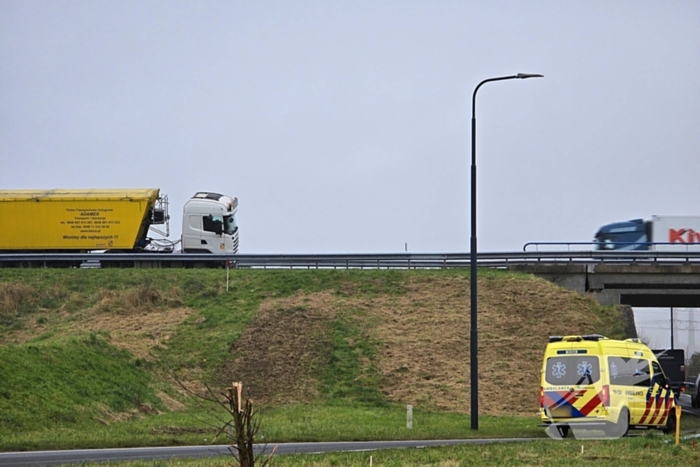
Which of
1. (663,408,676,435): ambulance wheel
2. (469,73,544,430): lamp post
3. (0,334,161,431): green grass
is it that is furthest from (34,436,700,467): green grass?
(0,334,161,431): green grass

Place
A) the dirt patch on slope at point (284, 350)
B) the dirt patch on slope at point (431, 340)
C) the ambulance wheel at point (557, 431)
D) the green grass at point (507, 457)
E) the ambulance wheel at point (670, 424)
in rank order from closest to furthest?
the green grass at point (507, 457), the ambulance wheel at point (557, 431), the ambulance wheel at point (670, 424), the dirt patch on slope at point (431, 340), the dirt patch on slope at point (284, 350)

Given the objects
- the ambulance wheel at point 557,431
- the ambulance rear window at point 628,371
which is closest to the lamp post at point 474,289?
the ambulance wheel at point 557,431

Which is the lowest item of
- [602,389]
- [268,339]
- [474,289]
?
[602,389]

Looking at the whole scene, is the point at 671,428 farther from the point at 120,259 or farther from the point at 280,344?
the point at 120,259

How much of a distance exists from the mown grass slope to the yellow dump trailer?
167 inches

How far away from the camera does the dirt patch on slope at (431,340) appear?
104 feet

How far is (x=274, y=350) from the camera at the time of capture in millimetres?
35062

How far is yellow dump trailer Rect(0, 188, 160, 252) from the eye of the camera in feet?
165

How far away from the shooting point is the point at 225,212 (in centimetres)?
5038

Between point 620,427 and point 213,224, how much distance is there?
32985 mm

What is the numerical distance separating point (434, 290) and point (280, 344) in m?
8.02

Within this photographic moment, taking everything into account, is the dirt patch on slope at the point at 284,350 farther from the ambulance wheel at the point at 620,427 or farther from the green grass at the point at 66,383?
the ambulance wheel at the point at 620,427

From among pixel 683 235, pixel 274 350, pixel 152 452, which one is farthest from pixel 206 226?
pixel 152 452

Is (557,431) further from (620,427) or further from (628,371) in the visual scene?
(628,371)
